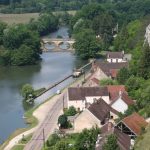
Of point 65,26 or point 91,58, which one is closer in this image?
point 91,58

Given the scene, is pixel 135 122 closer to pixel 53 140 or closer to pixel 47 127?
pixel 53 140

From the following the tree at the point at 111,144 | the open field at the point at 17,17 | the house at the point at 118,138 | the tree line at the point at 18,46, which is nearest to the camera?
the tree at the point at 111,144

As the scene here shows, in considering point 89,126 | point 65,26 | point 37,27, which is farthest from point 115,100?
point 65,26

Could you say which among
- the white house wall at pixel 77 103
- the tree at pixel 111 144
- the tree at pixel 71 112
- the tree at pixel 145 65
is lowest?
the tree at pixel 71 112

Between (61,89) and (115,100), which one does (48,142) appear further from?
(61,89)

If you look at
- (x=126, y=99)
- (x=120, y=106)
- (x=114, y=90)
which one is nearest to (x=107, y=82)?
(x=114, y=90)

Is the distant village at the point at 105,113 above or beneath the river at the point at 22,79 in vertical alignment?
above

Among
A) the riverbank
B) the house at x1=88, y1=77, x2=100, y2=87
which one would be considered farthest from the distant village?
the riverbank

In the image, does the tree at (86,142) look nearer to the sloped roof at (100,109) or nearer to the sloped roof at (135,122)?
the sloped roof at (135,122)

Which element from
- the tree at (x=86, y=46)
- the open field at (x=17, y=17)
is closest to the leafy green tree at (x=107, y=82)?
the tree at (x=86, y=46)
